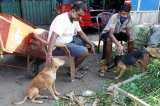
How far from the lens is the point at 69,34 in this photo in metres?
3.59

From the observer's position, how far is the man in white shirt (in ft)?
10.5

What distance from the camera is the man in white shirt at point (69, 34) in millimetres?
3191

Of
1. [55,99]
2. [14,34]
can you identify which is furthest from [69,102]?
[14,34]

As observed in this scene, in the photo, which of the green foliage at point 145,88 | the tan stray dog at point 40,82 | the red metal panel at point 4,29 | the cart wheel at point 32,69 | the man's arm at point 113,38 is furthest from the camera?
the man's arm at point 113,38

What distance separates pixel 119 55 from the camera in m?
3.81

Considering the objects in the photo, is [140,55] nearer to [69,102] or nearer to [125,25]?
[125,25]

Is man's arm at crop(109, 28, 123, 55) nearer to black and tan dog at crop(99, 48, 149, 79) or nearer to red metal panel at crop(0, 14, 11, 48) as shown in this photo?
black and tan dog at crop(99, 48, 149, 79)

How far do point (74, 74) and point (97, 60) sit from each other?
1253 millimetres

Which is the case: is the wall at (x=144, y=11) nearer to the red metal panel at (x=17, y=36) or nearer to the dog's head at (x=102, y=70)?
the dog's head at (x=102, y=70)

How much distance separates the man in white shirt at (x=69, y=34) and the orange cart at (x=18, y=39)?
496 millimetres

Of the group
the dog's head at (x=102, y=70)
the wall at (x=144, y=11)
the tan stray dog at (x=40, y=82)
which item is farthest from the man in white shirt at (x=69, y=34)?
the wall at (x=144, y=11)

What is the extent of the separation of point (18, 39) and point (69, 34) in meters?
1.01

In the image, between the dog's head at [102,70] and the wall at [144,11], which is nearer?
the dog's head at [102,70]

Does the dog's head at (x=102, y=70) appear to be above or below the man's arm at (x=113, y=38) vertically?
below
